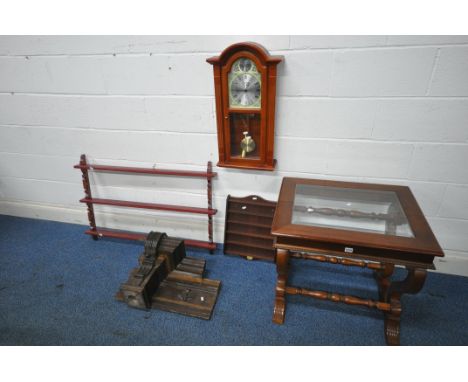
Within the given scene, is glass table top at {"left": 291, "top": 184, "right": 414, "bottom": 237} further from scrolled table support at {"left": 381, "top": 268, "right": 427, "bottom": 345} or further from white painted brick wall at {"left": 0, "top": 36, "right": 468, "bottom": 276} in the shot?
scrolled table support at {"left": 381, "top": 268, "right": 427, "bottom": 345}

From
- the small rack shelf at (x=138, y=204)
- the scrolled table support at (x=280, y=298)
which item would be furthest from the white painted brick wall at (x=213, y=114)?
the scrolled table support at (x=280, y=298)

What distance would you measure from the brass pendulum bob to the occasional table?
11.7 inches

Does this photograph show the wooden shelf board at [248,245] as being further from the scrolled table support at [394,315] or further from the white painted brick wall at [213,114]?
the scrolled table support at [394,315]

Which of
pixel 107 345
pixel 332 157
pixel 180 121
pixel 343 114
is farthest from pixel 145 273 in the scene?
pixel 343 114

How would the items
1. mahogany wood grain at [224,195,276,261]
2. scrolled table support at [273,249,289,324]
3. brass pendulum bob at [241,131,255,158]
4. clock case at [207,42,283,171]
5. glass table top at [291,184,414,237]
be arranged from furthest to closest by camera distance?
1. mahogany wood grain at [224,195,276,261]
2. brass pendulum bob at [241,131,255,158]
3. scrolled table support at [273,249,289,324]
4. clock case at [207,42,283,171]
5. glass table top at [291,184,414,237]

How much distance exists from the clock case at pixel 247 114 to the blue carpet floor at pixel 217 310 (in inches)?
31.0

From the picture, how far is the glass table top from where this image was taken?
1.31m

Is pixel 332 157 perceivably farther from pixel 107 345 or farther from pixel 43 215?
pixel 43 215

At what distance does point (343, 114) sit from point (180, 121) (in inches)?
39.6

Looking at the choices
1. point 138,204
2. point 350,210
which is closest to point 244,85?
point 350,210

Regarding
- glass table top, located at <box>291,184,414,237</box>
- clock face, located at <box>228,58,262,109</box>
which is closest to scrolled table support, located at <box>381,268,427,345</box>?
glass table top, located at <box>291,184,414,237</box>

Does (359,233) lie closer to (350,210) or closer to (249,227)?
(350,210)

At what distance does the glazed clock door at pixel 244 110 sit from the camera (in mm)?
1475

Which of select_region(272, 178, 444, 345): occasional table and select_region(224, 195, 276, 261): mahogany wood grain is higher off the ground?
select_region(272, 178, 444, 345): occasional table
